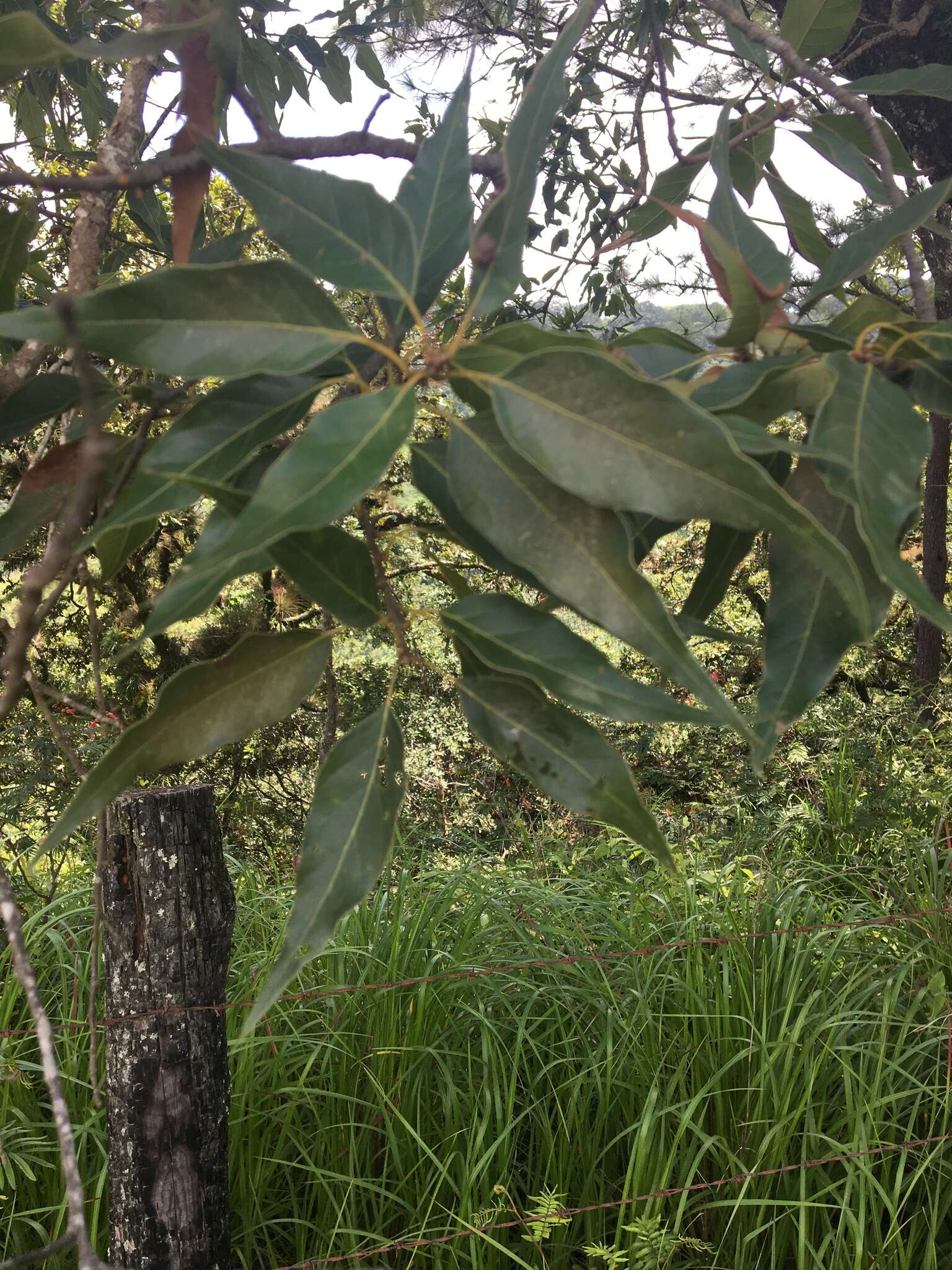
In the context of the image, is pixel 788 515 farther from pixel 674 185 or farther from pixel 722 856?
pixel 722 856

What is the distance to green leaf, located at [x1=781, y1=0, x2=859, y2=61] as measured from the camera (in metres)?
0.44

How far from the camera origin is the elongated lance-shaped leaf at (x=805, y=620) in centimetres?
25

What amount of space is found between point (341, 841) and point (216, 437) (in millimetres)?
107

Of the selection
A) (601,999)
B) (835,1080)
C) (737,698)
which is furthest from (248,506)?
(737,698)

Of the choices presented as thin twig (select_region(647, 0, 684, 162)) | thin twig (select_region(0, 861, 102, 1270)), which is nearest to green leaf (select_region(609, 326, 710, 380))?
thin twig (select_region(0, 861, 102, 1270))

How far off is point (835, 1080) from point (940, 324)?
160 cm

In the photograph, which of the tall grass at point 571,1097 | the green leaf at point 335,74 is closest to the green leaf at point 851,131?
the green leaf at point 335,74

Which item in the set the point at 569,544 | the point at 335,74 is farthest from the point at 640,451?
the point at 335,74

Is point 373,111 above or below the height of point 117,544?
above

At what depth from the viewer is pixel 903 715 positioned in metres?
3.23

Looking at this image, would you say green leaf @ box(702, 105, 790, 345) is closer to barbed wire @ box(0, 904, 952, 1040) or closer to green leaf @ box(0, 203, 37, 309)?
green leaf @ box(0, 203, 37, 309)

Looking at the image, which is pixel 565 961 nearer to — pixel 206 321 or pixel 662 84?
pixel 662 84

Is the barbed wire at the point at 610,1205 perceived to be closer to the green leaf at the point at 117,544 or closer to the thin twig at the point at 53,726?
the thin twig at the point at 53,726

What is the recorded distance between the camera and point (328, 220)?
0.77 ft
